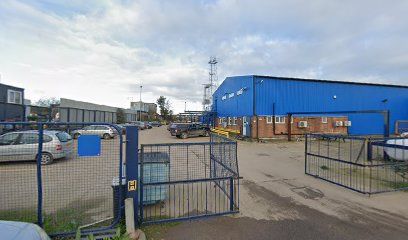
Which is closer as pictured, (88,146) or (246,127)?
(88,146)

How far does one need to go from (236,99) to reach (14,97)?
22981 mm

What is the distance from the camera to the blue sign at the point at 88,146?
14.3 ft

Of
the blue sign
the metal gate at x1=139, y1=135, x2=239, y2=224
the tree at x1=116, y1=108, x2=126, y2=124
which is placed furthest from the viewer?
the tree at x1=116, y1=108, x2=126, y2=124

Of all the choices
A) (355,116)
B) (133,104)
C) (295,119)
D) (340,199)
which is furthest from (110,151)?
(133,104)

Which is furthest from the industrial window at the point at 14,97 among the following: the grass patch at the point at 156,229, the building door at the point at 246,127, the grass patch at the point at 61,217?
the grass patch at the point at 156,229

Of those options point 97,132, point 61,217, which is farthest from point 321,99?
point 61,217

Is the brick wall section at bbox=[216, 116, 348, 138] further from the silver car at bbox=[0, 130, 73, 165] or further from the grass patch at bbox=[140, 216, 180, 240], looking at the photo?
the grass patch at bbox=[140, 216, 180, 240]

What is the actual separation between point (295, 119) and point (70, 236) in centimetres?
2290

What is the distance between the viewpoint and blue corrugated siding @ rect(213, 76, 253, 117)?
2466cm

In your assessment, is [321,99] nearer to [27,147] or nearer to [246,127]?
[246,127]

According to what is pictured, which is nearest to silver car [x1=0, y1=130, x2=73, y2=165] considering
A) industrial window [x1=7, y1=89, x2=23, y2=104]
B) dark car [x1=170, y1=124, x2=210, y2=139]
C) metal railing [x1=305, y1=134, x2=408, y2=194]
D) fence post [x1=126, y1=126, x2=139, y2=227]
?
fence post [x1=126, y1=126, x2=139, y2=227]

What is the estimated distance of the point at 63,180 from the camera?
22.2 ft

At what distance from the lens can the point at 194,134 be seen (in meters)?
27.3

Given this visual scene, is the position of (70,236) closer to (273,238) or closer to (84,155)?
(84,155)
